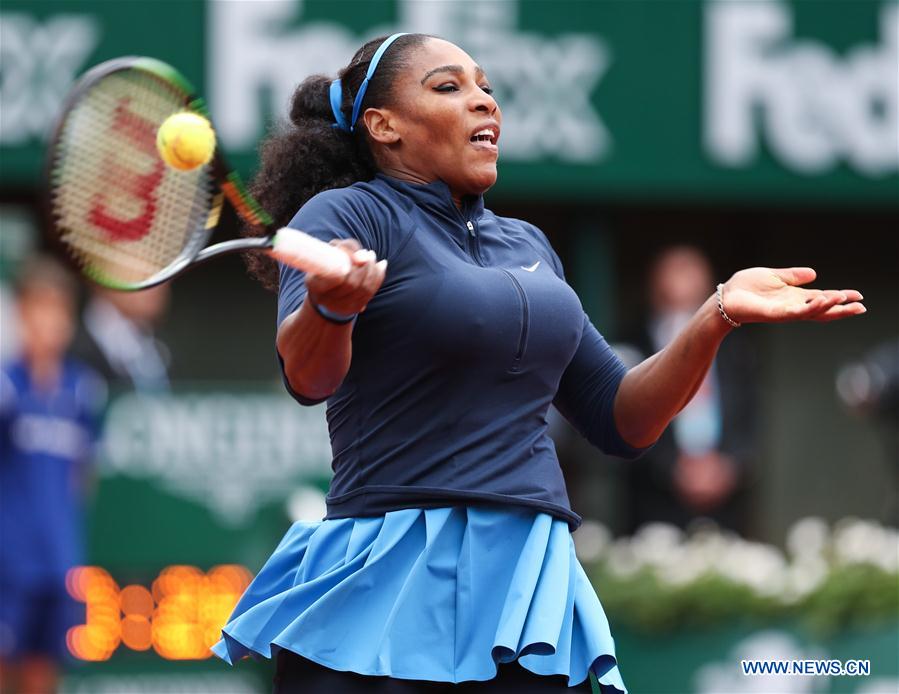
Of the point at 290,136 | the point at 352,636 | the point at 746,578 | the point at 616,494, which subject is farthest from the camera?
the point at 616,494

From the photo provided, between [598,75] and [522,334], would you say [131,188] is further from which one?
[598,75]

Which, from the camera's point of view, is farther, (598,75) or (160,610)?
(598,75)

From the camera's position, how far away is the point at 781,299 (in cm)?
322

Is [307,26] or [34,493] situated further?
[307,26]

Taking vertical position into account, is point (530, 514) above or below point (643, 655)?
above

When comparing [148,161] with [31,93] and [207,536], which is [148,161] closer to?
[207,536]

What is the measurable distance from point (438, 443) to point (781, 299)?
Answer: 26.7 inches

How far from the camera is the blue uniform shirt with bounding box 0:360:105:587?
7.32m

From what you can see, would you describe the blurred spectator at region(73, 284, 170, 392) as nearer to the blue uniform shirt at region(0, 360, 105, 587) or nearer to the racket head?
the blue uniform shirt at region(0, 360, 105, 587)

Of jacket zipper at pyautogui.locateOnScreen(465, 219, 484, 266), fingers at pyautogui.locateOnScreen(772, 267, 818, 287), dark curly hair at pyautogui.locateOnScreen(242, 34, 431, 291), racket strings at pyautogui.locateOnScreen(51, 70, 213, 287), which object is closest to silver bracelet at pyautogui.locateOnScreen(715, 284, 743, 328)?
fingers at pyautogui.locateOnScreen(772, 267, 818, 287)

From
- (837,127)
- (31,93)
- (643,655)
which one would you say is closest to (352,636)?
(643,655)

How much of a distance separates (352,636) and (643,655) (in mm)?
4224

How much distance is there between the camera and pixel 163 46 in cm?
837

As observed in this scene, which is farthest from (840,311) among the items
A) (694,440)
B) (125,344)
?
(125,344)
